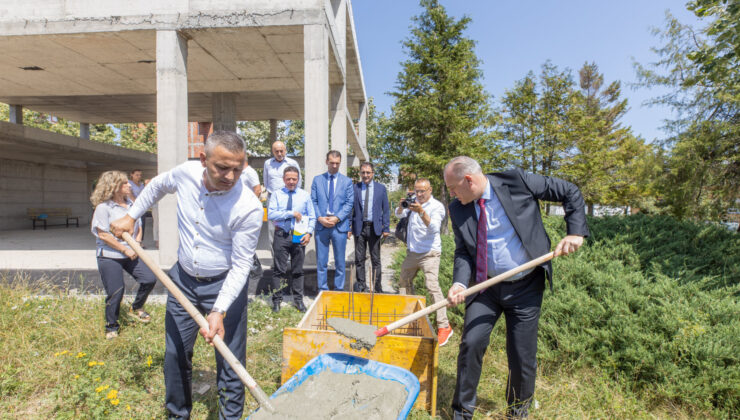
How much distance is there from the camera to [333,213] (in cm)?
514

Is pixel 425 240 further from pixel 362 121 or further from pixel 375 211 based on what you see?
pixel 362 121

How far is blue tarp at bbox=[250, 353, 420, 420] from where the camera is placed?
2.39 metres

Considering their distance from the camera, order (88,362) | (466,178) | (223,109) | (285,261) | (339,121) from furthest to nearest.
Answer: (223,109) < (339,121) < (285,261) < (88,362) < (466,178)

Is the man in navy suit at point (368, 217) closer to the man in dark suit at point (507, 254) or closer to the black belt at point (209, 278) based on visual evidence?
the man in dark suit at point (507, 254)

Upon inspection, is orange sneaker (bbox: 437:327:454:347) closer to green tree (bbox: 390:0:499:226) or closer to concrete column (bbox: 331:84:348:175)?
concrete column (bbox: 331:84:348:175)

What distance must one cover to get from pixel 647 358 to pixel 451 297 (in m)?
1.94

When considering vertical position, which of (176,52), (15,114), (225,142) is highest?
(15,114)

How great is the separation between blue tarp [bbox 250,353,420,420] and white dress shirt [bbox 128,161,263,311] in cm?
74

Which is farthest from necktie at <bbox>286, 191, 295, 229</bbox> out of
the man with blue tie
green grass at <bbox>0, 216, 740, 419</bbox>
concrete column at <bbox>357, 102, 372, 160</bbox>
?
concrete column at <bbox>357, 102, 372, 160</bbox>

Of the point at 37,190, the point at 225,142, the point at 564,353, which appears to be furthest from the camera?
the point at 37,190

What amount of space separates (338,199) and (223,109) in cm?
857

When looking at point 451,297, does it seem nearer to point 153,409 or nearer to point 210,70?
point 153,409

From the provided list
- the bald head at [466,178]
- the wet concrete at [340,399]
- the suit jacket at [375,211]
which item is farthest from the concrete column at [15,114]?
the bald head at [466,178]

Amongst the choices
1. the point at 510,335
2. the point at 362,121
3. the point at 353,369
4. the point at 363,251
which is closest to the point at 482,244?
the point at 510,335
